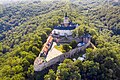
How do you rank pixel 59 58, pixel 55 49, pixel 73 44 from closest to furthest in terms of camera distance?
pixel 59 58, pixel 55 49, pixel 73 44

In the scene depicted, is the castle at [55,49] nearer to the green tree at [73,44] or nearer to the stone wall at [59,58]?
the stone wall at [59,58]

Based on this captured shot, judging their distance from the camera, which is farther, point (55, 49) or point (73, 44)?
point (73, 44)

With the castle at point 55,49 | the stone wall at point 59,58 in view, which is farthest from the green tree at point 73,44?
the stone wall at point 59,58

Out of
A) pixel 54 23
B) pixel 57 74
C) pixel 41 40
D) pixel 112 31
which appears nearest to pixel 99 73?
pixel 57 74

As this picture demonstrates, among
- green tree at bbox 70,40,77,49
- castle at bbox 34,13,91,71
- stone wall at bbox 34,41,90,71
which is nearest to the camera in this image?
stone wall at bbox 34,41,90,71

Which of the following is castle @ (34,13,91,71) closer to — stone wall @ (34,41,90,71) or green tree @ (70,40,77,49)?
stone wall @ (34,41,90,71)

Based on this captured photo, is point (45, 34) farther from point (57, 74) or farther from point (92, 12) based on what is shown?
point (92, 12)

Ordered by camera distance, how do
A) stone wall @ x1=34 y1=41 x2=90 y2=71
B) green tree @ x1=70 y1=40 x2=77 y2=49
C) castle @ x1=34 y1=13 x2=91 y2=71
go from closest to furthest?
stone wall @ x1=34 y1=41 x2=90 y2=71 < castle @ x1=34 y1=13 x2=91 y2=71 < green tree @ x1=70 y1=40 x2=77 y2=49

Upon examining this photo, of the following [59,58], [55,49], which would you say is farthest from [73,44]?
[59,58]

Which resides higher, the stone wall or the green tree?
the green tree

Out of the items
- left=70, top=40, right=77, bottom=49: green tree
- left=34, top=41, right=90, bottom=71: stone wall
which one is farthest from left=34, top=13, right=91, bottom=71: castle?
left=70, top=40, right=77, bottom=49: green tree

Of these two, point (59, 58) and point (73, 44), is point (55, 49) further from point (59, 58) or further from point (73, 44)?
point (73, 44)
